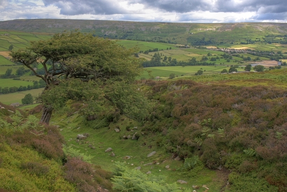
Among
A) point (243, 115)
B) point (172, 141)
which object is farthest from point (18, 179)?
point (243, 115)

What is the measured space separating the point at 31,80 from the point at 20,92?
55.8 feet

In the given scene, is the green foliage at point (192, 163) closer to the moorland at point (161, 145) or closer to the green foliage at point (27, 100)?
the moorland at point (161, 145)

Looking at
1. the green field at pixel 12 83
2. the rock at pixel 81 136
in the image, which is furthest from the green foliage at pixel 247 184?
the green field at pixel 12 83

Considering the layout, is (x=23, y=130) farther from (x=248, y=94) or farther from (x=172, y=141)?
(x=248, y=94)

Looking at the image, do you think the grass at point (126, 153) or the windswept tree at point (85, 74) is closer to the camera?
the grass at point (126, 153)

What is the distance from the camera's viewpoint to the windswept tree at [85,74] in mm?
20281

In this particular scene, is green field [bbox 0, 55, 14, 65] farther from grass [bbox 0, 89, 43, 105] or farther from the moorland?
the moorland

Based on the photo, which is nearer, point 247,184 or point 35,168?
point 35,168

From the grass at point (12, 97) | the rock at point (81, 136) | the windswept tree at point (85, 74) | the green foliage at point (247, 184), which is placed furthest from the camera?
the grass at point (12, 97)

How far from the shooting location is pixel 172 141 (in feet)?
64.0

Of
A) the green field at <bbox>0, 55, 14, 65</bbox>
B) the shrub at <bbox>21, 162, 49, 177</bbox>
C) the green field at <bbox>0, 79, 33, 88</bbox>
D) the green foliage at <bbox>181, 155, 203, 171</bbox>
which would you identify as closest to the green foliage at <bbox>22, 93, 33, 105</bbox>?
the green field at <bbox>0, 79, 33, 88</bbox>

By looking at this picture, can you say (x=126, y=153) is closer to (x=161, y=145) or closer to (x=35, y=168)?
(x=161, y=145)

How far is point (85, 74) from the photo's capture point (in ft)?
78.7

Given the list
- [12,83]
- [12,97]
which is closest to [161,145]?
[12,97]
